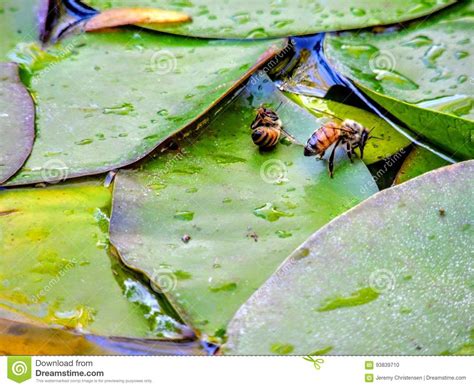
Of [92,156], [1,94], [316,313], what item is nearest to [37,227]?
[92,156]

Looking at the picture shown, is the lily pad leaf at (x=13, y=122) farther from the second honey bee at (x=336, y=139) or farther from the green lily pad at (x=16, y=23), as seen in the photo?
the second honey bee at (x=336, y=139)

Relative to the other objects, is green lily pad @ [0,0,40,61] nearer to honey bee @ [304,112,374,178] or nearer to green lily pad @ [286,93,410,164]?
green lily pad @ [286,93,410,164]

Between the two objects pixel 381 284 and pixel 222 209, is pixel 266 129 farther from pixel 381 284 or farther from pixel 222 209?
pixel 381 284

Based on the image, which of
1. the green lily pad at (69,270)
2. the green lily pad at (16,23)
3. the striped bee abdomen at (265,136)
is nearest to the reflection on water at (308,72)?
the striped bee abdomen at (265,136)

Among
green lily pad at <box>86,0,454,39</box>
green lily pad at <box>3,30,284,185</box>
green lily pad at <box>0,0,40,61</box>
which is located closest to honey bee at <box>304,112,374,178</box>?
green lily pad at <box>3,30,284,185</box>
